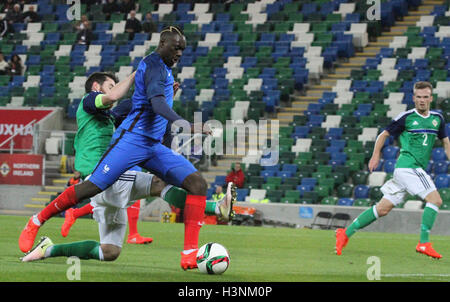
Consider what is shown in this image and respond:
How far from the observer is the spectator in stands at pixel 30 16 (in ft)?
113

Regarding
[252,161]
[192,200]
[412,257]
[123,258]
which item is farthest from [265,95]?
[192,200]

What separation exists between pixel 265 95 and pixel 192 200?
62.5 ft

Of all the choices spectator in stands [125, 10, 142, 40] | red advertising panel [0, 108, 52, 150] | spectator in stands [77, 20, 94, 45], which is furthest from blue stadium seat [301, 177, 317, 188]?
spectator in stands [77, 20, 94, 45]

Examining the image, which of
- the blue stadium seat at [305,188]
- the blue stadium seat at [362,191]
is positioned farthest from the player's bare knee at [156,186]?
the blue stadium seat at [305,188]

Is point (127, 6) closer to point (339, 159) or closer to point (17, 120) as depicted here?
point (17, 120)

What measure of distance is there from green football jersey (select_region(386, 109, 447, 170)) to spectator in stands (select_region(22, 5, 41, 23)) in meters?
25.6

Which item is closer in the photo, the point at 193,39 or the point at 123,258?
the point at 123,258

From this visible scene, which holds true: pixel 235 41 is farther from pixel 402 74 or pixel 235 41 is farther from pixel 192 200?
pixel 192 200

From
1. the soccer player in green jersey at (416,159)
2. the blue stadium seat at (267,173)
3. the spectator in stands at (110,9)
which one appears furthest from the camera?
the spectator in stands at (110,9)

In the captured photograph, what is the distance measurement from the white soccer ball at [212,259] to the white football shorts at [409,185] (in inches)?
170

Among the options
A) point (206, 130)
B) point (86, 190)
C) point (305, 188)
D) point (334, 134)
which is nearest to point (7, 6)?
point (334, 134)

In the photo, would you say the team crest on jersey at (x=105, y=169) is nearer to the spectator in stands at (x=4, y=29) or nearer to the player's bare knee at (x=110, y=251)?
the player's bare knee at (x=110, y=251)

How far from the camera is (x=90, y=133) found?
31.5ft

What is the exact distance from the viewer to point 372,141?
75.6 feet
